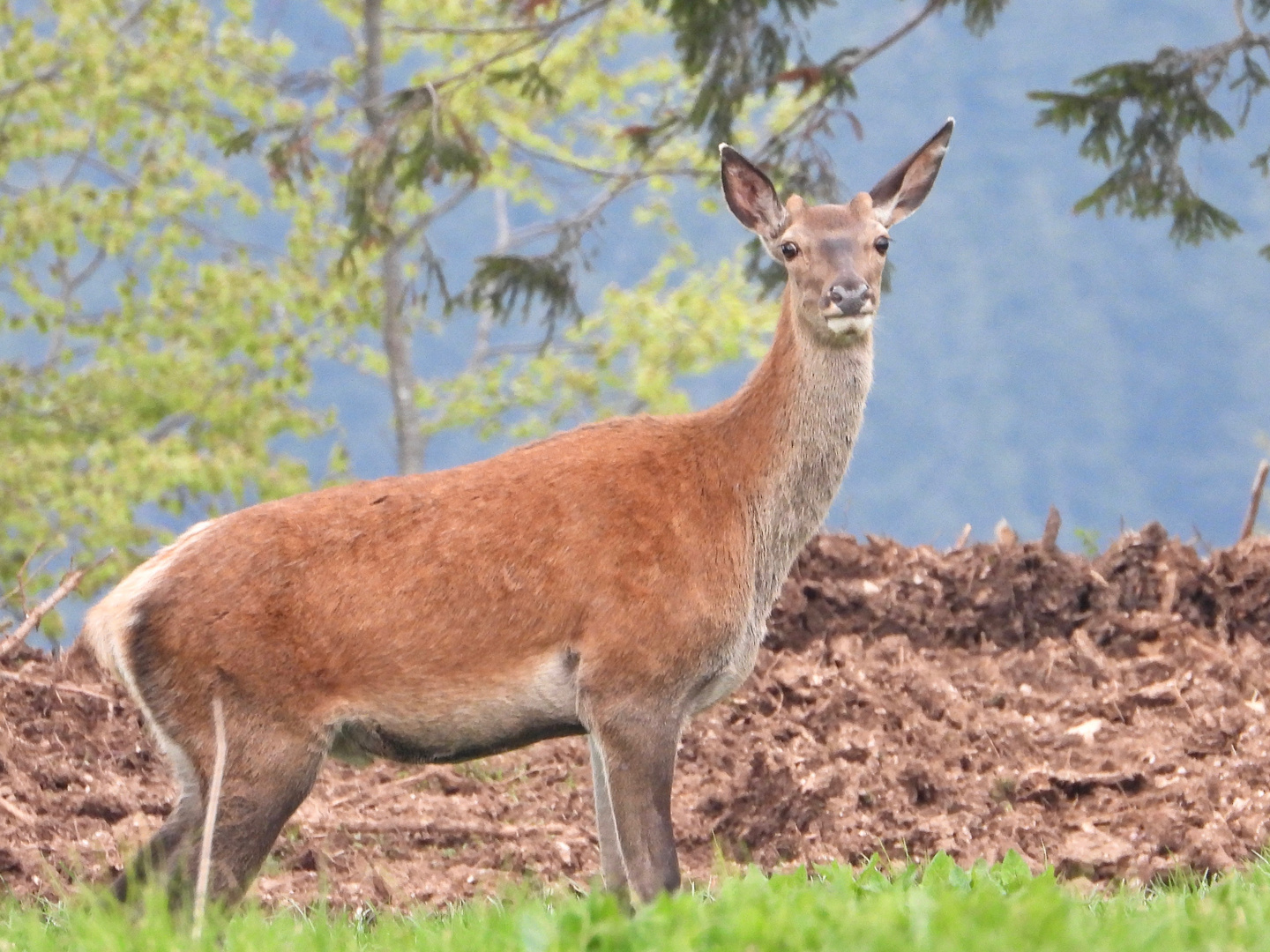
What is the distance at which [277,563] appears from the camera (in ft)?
18.7

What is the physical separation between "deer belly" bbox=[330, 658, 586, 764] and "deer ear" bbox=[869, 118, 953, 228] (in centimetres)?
230

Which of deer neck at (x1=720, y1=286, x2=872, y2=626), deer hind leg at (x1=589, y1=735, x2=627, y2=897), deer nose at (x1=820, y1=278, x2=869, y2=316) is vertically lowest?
deer hind leg at (x1=589, y1=735, x2=627, y2=897)

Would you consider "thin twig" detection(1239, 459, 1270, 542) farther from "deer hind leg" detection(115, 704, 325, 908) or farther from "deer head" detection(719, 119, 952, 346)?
"deer hind leg" detection(115, 704, 325, 908)

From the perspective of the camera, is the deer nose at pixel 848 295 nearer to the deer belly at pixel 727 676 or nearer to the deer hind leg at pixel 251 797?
the deer belly at pixel 727 676

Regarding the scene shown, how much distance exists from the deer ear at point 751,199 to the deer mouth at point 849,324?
0.66 metres

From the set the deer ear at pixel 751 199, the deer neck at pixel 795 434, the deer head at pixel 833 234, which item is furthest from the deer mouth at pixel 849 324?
the deer ear at pixel 751 199

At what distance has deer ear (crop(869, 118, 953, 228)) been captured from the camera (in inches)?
264

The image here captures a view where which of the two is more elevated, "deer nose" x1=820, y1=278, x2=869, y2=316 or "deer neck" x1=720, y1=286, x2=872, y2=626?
"deer nose" x1=820, y1=278, x2=869, y2=316

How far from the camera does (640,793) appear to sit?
220 inches

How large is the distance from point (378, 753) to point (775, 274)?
853cm

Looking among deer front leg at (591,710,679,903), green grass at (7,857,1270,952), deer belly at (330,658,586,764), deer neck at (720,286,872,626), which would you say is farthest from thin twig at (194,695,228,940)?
deer neck at (720,286,872,626)

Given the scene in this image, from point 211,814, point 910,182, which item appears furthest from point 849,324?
point 211,814

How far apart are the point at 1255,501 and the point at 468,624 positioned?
21.7 feet

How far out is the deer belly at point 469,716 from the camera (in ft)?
18.6
